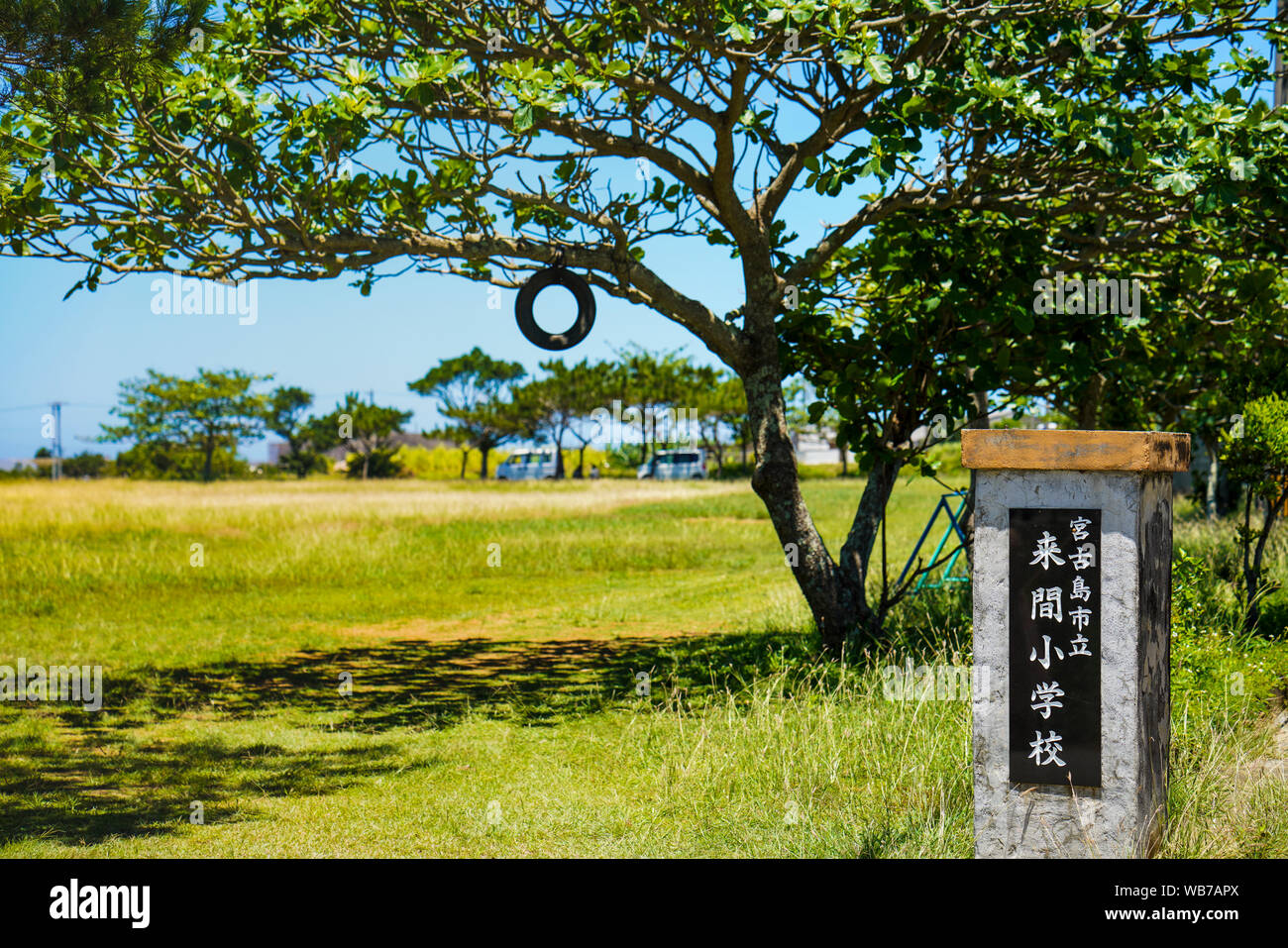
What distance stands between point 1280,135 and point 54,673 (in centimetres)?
1057

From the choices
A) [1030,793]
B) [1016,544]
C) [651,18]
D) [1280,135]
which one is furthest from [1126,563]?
[651,18]

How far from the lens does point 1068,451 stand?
4.21 m

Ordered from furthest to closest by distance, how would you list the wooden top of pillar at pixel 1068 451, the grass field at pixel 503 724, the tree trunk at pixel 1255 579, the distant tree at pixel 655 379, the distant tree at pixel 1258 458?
the distant tree at pixel 655 379 < the tree trunk at pixel 1255 579 < the distant tree at pixel 1258 458 < the grass field at pixel 503 724 < the wooden top of pillar at pixel 1068 451

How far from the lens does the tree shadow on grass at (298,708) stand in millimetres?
6016

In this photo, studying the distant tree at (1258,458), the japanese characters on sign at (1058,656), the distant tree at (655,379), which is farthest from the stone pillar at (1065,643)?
the distant tree at (655,379)

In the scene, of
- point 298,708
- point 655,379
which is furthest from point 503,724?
point 655,379

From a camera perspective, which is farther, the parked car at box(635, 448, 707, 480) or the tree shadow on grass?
the parked car at box(635, 448, 707, 480)

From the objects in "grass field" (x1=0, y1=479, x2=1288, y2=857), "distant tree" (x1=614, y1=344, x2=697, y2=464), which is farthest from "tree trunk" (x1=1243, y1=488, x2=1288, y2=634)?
"distant tree" (x1=614, y1=344, x2=697, y2=464)

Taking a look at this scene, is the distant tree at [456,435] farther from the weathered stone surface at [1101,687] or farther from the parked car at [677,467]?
the weathered stone surface at [1101,687]

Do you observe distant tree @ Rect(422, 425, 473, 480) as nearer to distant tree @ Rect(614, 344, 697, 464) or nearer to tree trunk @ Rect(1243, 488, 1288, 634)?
distant tree @ Rect(614, 344, 697, 464)

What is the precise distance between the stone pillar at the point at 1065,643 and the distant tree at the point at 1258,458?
14.0ft

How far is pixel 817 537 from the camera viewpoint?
8.62 meters

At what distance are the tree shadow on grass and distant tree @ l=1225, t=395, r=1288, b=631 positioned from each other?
3.68 metres

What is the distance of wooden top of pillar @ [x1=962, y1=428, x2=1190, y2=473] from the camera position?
413 cm
